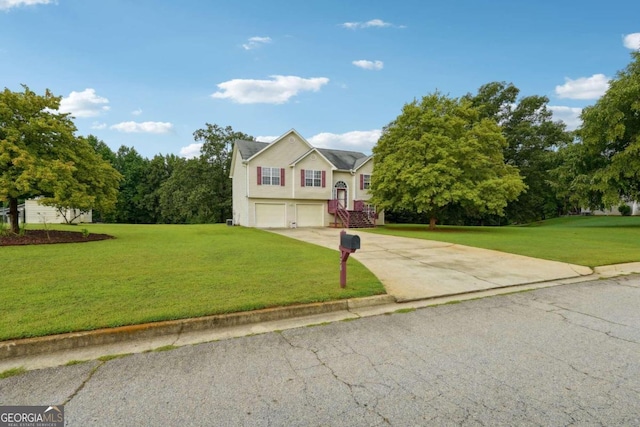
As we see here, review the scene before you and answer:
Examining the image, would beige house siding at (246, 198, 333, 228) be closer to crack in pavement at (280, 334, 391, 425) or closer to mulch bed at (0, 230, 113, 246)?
mulch bed at (0, 230, 113, 246)

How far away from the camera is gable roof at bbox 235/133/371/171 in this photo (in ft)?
73.6

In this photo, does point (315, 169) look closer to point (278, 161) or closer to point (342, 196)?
point (278, 161)

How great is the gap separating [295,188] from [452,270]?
53.6ft

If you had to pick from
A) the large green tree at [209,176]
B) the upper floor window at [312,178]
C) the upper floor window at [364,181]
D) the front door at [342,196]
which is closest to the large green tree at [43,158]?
the upper floor window at [312,178]

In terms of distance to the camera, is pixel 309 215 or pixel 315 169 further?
pixel 309 215

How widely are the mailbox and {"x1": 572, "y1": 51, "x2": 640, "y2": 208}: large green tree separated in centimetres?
2452

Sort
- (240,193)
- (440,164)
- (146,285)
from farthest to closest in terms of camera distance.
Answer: (240,193)
(440,164)
(146,285)

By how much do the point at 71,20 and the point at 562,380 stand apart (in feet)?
55.4

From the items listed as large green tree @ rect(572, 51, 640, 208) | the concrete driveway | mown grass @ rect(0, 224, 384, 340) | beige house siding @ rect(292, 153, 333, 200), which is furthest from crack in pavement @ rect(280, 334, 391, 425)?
large green tree @ rect(572, 51, 640, 208)

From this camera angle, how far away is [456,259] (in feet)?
28.6

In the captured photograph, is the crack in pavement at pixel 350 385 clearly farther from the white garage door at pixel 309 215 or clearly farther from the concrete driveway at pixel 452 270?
the white garage door at pixel 309 215

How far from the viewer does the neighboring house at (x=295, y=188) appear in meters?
21.6

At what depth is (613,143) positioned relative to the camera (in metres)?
22.3

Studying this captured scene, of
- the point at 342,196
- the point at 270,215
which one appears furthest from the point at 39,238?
the point at 342,196
